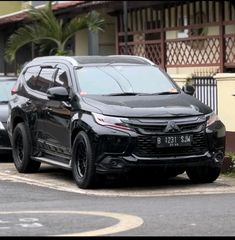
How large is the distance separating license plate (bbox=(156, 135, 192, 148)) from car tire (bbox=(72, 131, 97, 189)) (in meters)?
0.96

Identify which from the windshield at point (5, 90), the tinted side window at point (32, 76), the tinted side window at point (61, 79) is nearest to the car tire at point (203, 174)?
the tinted side window at point (61, 79)

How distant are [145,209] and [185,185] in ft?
7.34

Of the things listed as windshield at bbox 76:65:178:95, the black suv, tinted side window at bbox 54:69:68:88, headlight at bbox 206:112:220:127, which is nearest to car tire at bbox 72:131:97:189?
the black suv

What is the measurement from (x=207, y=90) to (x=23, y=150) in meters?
4.57

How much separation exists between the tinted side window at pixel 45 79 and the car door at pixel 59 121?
0.16 meters

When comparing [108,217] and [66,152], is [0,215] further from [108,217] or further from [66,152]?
[66,152]

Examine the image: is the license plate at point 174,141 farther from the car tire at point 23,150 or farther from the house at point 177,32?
the house at point 177,32

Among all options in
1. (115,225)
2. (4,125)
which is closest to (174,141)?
(115,225)

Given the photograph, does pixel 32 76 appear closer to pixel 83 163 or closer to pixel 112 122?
pixel 83 163

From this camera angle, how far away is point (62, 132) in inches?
428

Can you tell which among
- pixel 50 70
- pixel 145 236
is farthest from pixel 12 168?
pixel 145 236

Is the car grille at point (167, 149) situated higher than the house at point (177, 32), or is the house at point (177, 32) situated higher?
the house at point (177, 32)

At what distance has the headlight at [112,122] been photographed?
9836 millimetres

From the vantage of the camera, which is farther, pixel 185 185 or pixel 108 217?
pixel 185 185
